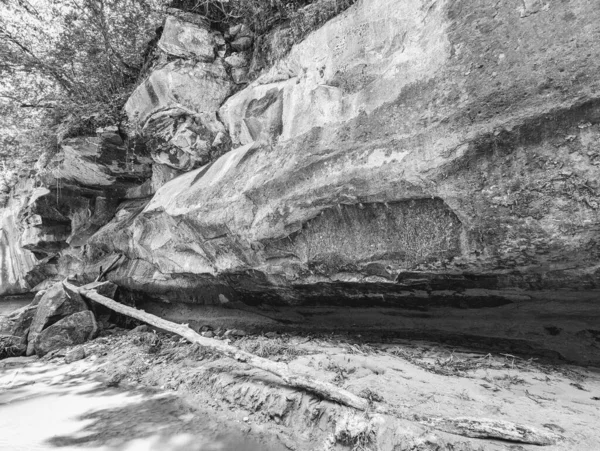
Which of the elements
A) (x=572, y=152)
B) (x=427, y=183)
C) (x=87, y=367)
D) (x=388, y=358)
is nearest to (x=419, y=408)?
(x=388, y=358)

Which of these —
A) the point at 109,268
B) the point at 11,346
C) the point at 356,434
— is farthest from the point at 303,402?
the point at 109,268

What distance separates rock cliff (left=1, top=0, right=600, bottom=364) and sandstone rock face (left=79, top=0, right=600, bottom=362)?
15 mm

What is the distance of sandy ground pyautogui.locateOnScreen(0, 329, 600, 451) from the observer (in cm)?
264

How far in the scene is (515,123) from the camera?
→ 2.98 metres

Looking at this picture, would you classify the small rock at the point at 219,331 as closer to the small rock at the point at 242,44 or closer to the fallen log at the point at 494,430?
the fallen log at the point at 494,430

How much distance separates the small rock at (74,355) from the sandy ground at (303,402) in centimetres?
99

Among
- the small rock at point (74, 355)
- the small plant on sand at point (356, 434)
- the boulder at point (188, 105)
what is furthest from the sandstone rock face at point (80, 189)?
the small plant on sand at point (356, 434)

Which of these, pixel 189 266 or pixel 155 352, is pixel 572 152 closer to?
pixel 189 266

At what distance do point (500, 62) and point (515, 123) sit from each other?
70cm

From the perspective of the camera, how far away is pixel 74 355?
666 centimetres

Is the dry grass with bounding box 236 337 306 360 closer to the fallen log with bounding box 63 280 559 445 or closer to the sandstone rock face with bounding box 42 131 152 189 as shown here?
the fallen log with bounding box 63 280 559 445

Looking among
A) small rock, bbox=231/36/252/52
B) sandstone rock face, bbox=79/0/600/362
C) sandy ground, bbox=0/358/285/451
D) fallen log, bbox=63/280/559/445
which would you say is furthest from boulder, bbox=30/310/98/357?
small rock, bbox=231/36/252/52

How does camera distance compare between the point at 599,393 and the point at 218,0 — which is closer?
the point at 599,393

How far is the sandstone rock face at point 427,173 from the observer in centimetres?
292
